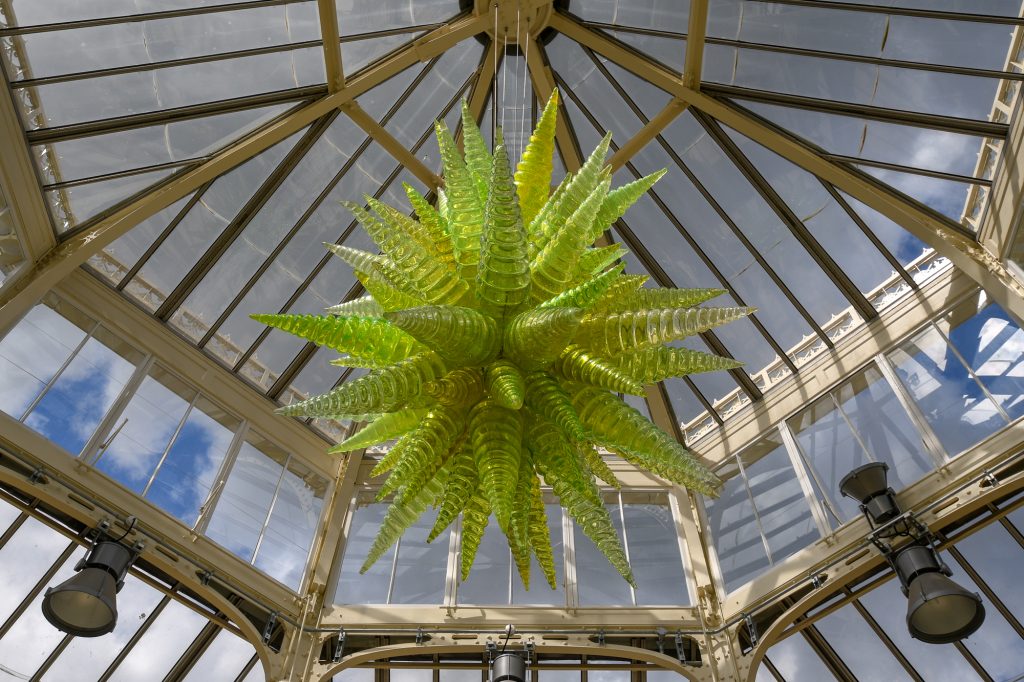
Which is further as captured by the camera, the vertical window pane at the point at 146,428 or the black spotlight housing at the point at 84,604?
the vertical window pane at the point at 146,428

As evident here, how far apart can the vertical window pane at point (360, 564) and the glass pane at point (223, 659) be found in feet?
4.70

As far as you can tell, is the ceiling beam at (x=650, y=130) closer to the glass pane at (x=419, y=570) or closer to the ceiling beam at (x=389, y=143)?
the ceiling beam at (x=389, y=143)

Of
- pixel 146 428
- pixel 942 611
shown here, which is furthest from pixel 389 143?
pixel 942 611

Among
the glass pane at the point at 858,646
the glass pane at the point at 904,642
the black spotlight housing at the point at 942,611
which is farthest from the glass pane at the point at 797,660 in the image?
the black spotlight housing at the point at 942,611

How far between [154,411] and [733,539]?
27.5 ft

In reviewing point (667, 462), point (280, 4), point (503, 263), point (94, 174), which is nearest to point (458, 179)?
point (503, 263)

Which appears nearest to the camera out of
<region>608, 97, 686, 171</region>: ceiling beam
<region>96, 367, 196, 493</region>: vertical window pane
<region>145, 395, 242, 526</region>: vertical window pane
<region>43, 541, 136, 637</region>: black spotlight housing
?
<region>43, 541, 136, 637</region>: black spotlight housing

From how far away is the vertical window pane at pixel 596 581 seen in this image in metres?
11.3

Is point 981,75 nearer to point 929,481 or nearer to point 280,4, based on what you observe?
point 929,481

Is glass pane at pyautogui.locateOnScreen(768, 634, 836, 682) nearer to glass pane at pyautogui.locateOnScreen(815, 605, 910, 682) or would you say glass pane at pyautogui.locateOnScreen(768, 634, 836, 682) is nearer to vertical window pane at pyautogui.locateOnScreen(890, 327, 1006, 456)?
glass pane at pyautogui.locateOnScreen(815, 605, 910, 682)

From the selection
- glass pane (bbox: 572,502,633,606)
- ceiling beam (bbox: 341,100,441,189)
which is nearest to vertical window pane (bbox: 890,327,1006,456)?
glass pane (bbox: 572,502,633,606)

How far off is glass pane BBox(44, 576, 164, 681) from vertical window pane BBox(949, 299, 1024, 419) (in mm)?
11049

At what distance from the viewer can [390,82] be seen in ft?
37.0

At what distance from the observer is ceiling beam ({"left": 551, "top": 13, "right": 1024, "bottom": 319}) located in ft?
31.0
